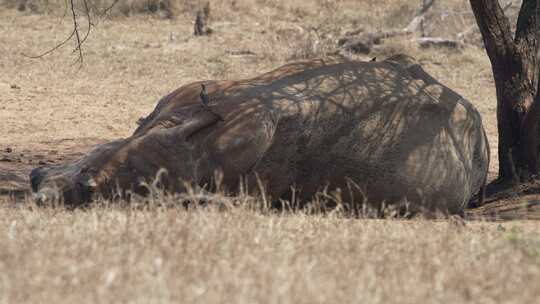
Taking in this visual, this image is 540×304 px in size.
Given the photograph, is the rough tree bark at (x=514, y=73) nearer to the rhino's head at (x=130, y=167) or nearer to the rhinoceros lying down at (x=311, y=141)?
the rhinoceros lying down at (x=311, y=141)

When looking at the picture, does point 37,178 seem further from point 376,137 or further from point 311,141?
point 376,137

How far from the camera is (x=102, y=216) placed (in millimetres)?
4613

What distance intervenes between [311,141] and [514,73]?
225 centimetres

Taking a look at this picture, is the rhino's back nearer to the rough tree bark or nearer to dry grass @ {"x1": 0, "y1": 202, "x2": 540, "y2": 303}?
the rough tree bark

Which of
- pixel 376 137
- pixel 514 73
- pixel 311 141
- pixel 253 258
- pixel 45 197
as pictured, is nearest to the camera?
pixel 253 258

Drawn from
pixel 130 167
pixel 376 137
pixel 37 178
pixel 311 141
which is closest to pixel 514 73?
pixel 376 137

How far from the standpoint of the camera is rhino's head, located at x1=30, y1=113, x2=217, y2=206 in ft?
18.9

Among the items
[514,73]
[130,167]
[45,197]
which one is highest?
[514,73]

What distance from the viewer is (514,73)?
747cm

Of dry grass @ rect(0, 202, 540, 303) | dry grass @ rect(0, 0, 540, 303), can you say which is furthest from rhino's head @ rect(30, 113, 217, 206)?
dry grass @ rect(0, 202, 540, 303)

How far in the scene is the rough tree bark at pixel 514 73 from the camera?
24.4ft

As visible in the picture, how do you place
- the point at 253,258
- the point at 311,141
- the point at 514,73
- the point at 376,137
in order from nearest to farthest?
1. the point at 253,258
2. the point at 311,141
3. the point at 376,137
4. the point at 514,73

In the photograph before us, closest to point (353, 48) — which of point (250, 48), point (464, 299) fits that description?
point (250, 48)

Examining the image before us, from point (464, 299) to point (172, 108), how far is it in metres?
3.32
